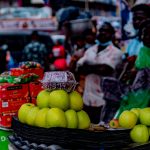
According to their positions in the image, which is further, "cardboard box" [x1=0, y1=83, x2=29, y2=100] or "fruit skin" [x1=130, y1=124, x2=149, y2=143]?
"cardboard box" [x1=0, y1=83, x2=29, y2=100]

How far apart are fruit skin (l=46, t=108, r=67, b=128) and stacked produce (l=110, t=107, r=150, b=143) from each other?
13.7 inches

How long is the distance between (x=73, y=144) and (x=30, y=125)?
284 millimetres

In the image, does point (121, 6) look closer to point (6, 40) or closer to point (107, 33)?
point (107, 33)

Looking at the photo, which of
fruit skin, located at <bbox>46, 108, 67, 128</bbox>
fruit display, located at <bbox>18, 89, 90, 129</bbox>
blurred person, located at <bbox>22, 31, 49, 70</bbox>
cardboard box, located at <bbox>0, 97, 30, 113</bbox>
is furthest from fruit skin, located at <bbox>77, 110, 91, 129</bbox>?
blurred person, located at <bbox>22, 31, 49, 70</bbox>

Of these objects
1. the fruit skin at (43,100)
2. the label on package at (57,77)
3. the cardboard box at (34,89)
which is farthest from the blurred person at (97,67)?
the fruit skin at (43,100)

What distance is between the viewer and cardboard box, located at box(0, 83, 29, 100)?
10.1 ft

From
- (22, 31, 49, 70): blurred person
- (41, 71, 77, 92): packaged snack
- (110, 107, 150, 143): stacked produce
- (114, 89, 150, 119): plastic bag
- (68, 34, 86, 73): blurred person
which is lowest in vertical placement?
(22, 31, 49, 70): blurred person

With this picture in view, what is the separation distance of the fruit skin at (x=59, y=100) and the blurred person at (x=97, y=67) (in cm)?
280

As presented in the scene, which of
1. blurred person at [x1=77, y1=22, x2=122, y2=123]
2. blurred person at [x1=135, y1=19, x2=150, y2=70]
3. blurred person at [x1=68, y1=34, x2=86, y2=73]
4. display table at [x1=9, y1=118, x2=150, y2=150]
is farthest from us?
blurred person at [x1=68, y1=34, x2=86, y2=73]

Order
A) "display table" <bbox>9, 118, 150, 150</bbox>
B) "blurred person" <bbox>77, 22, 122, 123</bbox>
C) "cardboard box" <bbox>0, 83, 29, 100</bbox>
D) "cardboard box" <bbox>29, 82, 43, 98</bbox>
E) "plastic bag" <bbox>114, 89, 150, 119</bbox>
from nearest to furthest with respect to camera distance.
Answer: "display table" <bbox>9, 118, 150, 150</bbox>
"cardboard box" <bbox>0, 83, 29, 100</bbox>
"cardboard box" <bbox>29, 82, 43, 98</bbox>
"plastic bag" <bbox>114, 89, 150, 119</bbox>
"blurred person" <bbox>77, 22, 122, 123</bbox>

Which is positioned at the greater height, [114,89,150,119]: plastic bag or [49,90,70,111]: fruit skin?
[49,90,70,111]: fruit skin

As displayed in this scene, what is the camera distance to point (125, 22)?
23.8 feet

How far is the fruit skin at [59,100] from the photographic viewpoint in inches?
102

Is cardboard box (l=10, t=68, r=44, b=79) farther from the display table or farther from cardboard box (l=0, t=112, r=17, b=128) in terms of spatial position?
the display table
